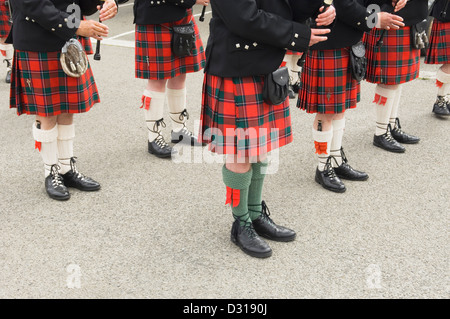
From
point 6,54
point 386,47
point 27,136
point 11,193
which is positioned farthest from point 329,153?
point 6,54

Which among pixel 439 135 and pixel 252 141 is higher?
pixel 252 141

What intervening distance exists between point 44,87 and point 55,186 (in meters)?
0.57

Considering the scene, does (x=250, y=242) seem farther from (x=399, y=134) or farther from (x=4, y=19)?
(x=4, y=19)

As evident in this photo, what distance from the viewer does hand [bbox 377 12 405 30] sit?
304cm

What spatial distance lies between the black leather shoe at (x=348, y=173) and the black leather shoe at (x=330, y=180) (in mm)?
124

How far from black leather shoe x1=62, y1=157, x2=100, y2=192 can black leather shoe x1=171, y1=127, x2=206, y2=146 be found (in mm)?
852

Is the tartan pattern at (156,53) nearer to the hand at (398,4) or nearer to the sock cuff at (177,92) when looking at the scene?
the sock cuff at (177,92)

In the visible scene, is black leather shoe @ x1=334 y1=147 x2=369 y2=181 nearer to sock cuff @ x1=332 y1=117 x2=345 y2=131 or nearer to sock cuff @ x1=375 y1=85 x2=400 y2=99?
sock cuff @ x1=332 y1=117 x2=345 y2=131

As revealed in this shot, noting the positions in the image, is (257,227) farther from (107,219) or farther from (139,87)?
(139,87)

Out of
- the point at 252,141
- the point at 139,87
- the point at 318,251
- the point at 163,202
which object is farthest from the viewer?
the point at 139,87

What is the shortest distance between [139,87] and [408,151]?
264 cm

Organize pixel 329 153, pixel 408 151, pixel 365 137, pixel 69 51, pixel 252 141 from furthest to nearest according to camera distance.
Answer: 1. pixel 365 137
2. pixel 408 151
3. pixel 329 153
4. pixel 69 51
5. pixel 252 141

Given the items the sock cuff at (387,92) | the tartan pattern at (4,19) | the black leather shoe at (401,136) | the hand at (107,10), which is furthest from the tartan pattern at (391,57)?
the tartan pattern at (4,19)

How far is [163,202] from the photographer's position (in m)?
3.05
